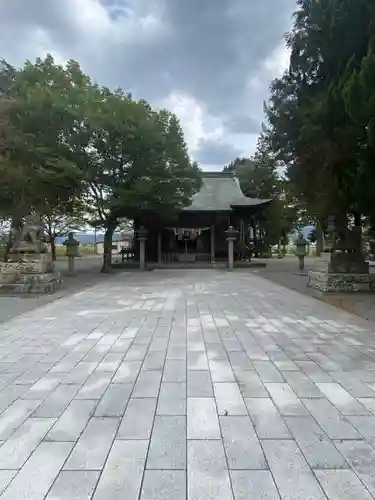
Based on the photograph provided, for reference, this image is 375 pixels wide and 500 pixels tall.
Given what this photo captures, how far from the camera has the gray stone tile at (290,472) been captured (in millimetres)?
2014

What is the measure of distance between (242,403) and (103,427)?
3.32ft

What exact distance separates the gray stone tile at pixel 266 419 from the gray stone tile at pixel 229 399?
61 millimetres

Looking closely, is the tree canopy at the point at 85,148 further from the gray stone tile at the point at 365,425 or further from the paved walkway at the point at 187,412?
the gray stone tile at the point at 365,425

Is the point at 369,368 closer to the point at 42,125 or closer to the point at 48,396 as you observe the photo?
the point at 48,396

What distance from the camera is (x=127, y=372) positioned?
394 centimetres

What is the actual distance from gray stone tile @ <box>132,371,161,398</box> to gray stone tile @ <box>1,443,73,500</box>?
0.91m

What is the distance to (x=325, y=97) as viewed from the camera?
903 centimetres

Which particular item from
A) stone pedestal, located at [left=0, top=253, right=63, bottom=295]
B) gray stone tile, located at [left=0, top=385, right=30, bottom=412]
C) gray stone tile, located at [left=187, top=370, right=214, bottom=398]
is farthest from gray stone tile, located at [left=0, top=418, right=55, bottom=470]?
stone pedestal, located at [left=0, top=253, right=63, bottom=295]

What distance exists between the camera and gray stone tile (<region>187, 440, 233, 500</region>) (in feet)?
6.61

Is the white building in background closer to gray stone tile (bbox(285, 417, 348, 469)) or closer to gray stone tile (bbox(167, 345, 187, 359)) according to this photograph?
gray stone tile (bbox(167, 345, 187, 359))

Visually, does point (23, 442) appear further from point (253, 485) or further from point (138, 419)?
point (253, 485)

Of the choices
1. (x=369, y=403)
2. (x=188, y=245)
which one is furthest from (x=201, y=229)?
(x=369, y=403)

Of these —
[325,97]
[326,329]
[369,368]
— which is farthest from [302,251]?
[369,368]

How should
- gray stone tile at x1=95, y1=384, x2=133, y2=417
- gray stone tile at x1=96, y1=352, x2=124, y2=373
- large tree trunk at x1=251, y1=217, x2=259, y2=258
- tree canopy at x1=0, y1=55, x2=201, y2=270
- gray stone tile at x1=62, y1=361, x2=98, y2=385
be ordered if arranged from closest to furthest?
gray stone tile at x1=95, y1=384, x2=133, y2=417 → gray stone tile at x1=62, y1=361, x2=98, y2=385 → gray stone tile at x1=96, y1=352, x2=124, y2=373 → tree canopy at x1=0, y1=55, x2=201, y2=270 → large tree trunk at x1=251, y1=217, x2=259, y2=258
